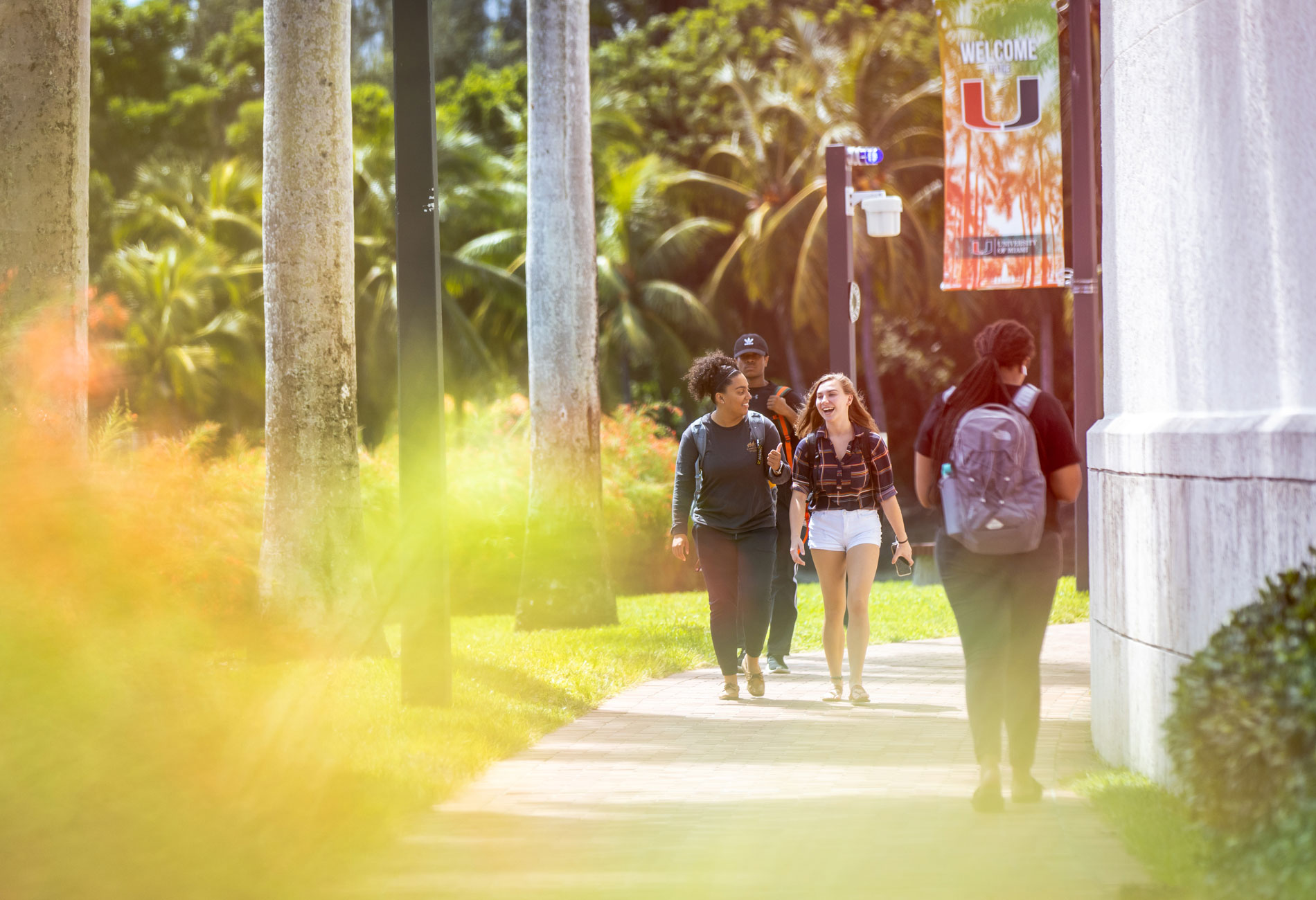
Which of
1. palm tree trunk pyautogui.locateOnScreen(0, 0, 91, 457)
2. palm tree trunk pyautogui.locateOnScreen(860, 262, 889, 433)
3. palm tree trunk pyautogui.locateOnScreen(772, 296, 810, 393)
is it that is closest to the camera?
palm tree trunk pyautogui.locateOnScreen(0, 0, 91, 457)

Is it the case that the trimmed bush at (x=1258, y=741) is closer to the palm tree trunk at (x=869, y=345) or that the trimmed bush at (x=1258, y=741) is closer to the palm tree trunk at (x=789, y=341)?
the palm tree trunk at (x=869, y=345)

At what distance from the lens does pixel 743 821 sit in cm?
611

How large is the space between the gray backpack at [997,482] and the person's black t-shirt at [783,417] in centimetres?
392

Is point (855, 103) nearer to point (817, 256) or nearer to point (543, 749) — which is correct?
point (817, 256)

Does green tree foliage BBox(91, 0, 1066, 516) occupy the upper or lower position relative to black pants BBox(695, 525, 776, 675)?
upper

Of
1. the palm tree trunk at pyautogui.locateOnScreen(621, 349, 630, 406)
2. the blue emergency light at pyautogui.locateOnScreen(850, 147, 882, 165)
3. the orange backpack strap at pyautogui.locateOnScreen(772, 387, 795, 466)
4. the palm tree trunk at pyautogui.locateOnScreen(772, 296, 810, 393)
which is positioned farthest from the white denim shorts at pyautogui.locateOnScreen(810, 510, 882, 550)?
the palm tree trunk at pyautogui.locateOnScreen(621, 349, 630, 406)

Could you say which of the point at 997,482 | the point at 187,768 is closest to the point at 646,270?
the point at 997,482

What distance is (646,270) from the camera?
41562 millimetres

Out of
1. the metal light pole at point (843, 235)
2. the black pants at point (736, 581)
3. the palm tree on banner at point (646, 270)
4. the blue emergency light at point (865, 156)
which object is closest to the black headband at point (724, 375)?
the black pants at point (736, 581)

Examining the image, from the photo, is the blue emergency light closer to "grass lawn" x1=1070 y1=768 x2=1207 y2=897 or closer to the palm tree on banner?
"grass lawn" x1=1070 y1=768 x2=1207 y2=897

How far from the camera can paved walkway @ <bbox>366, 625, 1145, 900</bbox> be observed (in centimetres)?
516

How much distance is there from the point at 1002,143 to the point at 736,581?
791 cm

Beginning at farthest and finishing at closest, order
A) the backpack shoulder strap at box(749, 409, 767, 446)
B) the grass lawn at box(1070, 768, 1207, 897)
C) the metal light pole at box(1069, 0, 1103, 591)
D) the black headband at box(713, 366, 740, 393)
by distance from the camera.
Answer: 1. the metal light pole at box(1069, 0, 1103, 591)
2. the backpack shoulder strap at box(749, 409, 767, 446)
3. the black headband at box(713, 366, 740, 393)
4. the grass lawn at box(1070, 768, 1207, 897)

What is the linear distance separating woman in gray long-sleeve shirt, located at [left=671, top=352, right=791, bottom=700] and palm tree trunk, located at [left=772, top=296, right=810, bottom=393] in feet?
103
